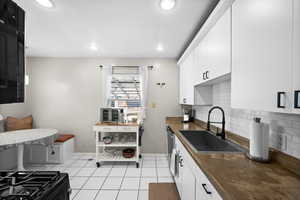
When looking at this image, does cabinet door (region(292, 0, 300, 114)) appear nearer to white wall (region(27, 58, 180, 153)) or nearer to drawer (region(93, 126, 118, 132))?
drawer (region(93, 126, 118, 132))

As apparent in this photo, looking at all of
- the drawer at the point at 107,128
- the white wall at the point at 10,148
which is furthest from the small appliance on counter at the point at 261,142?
the white wall at the point at 10,148

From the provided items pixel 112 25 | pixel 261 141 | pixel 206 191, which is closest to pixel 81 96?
pixel 112 25

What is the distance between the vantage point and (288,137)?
3.59ft

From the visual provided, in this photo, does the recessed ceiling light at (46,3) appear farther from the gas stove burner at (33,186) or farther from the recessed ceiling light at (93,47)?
the gas stove burner at (33,186)

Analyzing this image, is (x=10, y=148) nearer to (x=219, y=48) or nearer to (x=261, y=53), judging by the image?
(x=219, y=48)

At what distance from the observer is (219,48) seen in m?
1.46

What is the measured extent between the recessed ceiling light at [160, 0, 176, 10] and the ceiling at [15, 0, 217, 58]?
0.19 feet

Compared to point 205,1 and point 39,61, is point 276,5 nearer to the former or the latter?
point 205,1

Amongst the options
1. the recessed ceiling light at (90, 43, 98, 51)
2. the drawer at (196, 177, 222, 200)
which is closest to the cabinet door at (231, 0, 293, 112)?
the drawer at (196, 177, 222, 200)

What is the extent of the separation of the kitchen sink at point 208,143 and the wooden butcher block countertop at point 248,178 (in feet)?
1.18

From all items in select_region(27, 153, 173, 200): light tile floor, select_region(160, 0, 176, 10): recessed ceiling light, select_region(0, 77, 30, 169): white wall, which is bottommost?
select_region(27, 153, 173, 200): light tile floor

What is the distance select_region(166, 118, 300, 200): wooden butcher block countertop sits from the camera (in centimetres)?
73

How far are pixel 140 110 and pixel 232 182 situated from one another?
2940mm

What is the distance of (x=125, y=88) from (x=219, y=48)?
2.62m
